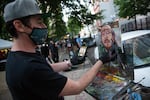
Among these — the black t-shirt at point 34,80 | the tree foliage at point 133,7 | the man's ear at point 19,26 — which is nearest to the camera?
the black t-shirt at point 34,80

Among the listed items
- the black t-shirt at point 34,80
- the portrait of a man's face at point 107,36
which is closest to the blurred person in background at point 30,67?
the black t-shirt at point 34,80

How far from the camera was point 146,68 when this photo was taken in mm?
6012

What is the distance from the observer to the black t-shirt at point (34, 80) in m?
2.13

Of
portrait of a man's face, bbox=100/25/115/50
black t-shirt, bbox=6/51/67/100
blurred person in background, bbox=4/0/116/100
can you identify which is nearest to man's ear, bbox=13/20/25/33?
blurred person in background, bbox=4/0/116/100

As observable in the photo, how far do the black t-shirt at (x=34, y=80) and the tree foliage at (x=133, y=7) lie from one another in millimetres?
23324

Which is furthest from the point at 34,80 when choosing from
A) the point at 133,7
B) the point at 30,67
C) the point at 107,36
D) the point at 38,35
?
the point at 133,7

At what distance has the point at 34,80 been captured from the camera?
2.13 meters

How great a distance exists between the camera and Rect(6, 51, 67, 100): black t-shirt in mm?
2129

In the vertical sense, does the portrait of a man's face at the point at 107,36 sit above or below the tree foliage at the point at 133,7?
above

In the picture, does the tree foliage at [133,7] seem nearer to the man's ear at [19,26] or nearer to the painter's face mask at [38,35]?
the painter's face mask at [38,35]

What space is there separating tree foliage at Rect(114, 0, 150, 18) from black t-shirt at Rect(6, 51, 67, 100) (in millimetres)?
23324

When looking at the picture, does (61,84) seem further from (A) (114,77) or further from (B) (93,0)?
(B) (93,0)

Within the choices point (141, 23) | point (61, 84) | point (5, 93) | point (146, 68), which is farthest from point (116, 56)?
point (141, 23)

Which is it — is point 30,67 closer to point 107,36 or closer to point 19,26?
point 19,26
